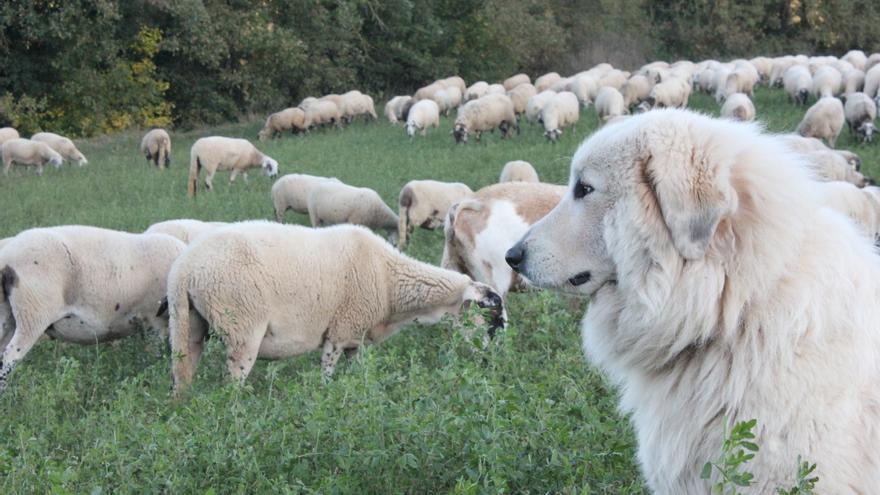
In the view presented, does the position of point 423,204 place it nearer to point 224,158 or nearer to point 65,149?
point 224,158

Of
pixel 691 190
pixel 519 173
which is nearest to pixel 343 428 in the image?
pixel 691 190

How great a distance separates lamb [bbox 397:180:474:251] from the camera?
1415 centimetres

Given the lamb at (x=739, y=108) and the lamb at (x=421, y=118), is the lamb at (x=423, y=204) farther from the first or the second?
the lamb at (x=421, y=118)

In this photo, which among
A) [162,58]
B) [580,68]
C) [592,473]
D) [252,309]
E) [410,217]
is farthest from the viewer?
[580,68]

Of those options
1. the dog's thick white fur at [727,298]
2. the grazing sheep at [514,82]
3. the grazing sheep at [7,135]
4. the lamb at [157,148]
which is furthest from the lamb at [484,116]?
the dog's thick white fur at [727,298]

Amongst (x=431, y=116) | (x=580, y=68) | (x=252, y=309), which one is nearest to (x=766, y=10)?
(x=580, y=68)

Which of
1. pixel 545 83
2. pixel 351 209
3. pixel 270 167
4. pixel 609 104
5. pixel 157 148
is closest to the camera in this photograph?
pixel 351 209

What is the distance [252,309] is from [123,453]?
323 centimetres

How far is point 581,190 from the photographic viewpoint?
3332 millimetres

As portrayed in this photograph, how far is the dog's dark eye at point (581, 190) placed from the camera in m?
3.30

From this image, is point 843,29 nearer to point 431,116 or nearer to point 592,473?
point 431,116

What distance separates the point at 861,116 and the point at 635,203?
20489mm

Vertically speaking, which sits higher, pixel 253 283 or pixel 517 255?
pixel 517 255

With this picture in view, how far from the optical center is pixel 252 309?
7543 mm
